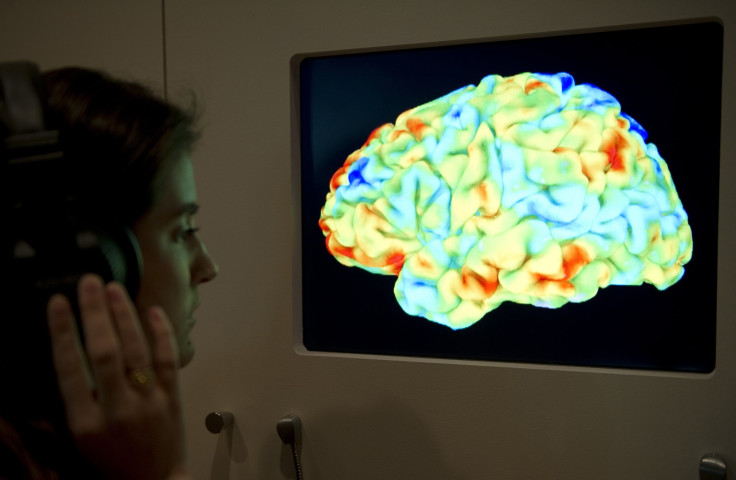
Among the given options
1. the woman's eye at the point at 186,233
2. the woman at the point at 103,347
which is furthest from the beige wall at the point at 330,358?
the woman at the point at 103,347

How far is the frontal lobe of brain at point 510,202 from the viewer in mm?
1189

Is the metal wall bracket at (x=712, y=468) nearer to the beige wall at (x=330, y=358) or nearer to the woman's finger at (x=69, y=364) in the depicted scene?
the beige wall at (x=330, y=358)

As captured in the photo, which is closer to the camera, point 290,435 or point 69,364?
point 69,364

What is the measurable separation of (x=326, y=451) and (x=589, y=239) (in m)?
0.78

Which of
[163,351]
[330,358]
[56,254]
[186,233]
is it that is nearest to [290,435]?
[330,358]

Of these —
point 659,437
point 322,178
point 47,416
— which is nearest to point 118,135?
point 47,416

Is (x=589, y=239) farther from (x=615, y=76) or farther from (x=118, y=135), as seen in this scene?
(x=118, y=135)

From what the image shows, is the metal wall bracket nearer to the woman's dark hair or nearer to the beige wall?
the beige wall

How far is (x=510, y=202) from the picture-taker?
1244 millimetres

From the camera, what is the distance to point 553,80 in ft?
4.08

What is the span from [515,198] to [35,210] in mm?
935

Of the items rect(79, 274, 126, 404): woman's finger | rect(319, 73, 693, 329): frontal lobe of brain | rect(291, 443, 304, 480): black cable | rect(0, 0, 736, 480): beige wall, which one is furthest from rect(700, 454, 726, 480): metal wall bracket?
rect(79, 274, 126, 404): woman's finger

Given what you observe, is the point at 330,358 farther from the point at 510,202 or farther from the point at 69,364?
the point at 69,364

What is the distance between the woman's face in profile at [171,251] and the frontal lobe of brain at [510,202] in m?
0.57
